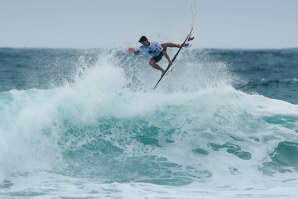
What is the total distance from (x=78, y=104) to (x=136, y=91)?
239cm

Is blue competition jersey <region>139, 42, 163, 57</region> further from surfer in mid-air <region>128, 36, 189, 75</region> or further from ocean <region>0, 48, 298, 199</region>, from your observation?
ocean <region>0, 48, 298, 199</region>

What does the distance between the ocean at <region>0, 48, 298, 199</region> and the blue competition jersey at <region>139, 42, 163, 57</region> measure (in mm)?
1964

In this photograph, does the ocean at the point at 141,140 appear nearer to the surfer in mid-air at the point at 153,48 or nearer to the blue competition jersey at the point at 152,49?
the surfer in mid-air at the point at 153,48

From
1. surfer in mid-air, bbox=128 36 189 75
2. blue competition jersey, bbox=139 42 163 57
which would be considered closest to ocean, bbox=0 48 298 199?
surfer in mid-air, bbox=128 36 189 75

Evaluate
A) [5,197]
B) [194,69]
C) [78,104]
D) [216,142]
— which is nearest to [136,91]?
[78,104]

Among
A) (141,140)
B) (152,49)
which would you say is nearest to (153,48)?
(152,49)

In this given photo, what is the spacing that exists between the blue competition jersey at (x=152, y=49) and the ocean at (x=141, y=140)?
1.96 m

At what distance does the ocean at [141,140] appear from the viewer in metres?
10.4

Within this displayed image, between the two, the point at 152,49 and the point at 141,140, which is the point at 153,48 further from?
the point at 141,140

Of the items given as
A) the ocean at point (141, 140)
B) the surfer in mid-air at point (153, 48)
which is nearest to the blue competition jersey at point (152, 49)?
the surfer in mid-air at point (153, 48)

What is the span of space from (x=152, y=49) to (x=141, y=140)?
2784mm

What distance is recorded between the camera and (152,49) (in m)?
13.6

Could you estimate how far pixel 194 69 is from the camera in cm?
2030

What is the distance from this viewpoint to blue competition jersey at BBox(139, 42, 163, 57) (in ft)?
44.3
